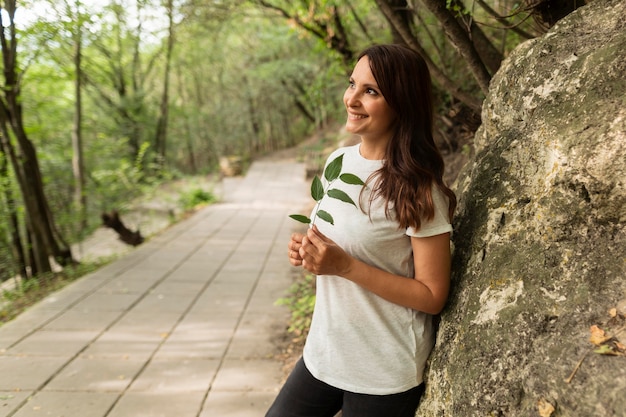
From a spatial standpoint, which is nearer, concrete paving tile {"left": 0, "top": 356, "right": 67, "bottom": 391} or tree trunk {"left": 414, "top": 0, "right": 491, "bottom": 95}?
tree trunk {"left": 414, "top": 0, "right": 491, "bottom": 95}

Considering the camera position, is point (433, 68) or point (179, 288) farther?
point (179, 288)

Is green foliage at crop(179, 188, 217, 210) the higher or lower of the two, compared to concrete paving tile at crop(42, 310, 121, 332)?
higher

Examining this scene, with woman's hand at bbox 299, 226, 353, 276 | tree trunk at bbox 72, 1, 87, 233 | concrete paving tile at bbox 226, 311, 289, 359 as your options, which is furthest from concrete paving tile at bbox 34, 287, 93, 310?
woman's hand at bbox 299, 226, 353, 276

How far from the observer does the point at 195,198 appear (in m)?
11.3

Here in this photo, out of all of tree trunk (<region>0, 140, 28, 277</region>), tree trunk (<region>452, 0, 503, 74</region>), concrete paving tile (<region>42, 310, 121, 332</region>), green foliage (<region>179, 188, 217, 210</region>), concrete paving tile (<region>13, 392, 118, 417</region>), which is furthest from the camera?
green foliage (<region>179, 188, 217, 210</region>)

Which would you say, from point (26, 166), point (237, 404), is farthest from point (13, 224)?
point (237, 404)

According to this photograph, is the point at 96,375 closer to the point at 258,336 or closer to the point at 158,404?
the point at 158,404

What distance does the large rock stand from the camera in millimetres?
1061

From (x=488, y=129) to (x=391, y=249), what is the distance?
75 cm

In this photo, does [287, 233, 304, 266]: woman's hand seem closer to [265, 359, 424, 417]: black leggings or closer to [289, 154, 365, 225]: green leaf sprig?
[289, 154, 365, 225]: green leaf sprig

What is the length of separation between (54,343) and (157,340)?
2.68 feet

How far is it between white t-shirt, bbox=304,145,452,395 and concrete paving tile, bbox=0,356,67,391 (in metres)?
2.50

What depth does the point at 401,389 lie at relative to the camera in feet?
4.61

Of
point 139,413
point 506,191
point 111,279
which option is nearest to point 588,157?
point 506,191
